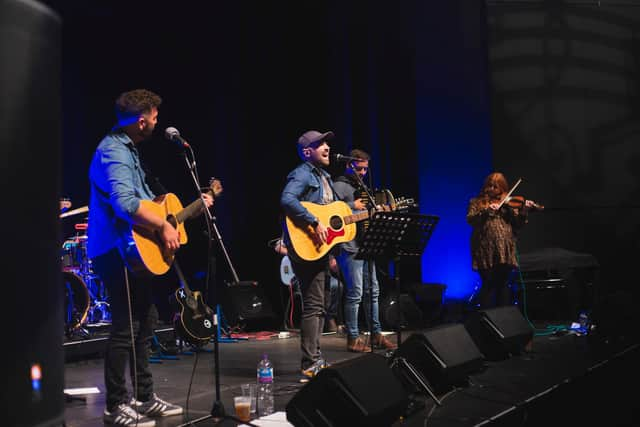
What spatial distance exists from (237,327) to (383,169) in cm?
324

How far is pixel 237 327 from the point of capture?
879 cm

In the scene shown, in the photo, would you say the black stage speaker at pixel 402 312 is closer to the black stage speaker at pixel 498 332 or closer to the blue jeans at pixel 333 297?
the blue jeans at pixel 333 297

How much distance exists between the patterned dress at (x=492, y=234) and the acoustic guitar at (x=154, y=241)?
153 inches

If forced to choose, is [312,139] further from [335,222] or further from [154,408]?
[154,408]

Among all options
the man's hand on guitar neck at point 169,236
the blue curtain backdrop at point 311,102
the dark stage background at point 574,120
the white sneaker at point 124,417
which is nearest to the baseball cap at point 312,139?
the man's hand on guitar neck at point 169,236

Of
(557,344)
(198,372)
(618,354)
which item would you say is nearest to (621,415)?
(618,354)

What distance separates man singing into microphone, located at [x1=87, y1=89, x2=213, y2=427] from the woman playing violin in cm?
411

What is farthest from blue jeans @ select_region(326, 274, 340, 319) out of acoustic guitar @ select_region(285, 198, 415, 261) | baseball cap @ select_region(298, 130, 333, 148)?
baseball cap @ select_region(298, 130, 333, 148)

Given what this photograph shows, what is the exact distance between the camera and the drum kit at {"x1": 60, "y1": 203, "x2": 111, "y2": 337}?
7.40 metres

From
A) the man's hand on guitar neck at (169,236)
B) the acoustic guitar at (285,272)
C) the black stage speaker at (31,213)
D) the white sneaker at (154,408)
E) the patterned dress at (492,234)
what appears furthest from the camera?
the acoustic guitar at (285,272)

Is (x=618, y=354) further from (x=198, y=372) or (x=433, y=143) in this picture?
(x=433, y=143)

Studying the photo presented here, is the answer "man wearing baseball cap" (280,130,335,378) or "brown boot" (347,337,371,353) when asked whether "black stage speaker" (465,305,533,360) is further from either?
"man wearing baseball cap" (280,130,335,378)

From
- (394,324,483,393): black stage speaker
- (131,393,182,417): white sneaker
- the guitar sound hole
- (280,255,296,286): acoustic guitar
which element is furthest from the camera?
(280,255,296,286): acoustic guitar

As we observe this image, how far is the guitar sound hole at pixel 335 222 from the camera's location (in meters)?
5.15
